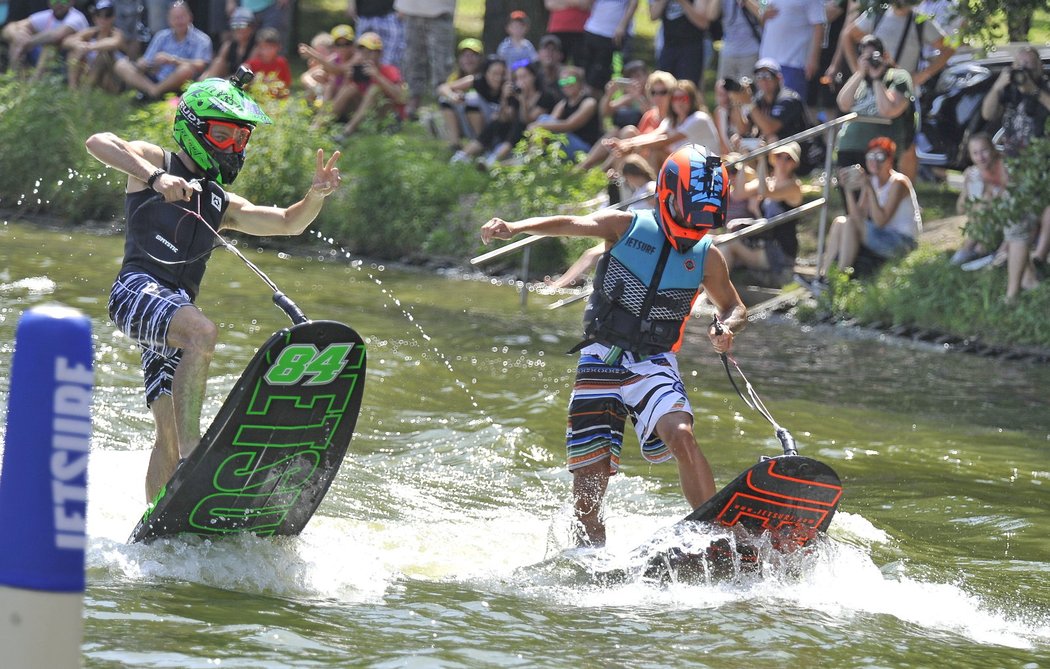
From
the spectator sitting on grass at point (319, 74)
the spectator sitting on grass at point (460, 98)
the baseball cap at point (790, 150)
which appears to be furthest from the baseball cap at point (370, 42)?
the baseball cap at point (790, 150)

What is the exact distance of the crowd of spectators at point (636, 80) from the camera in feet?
44.8

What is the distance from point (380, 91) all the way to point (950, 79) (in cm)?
691

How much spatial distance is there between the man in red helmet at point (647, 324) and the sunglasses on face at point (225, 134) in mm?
1338

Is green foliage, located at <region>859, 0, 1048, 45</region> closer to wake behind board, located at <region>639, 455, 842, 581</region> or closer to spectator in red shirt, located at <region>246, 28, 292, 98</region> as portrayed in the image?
wake behind board, located at <region>639, 455, 842, 581</region>

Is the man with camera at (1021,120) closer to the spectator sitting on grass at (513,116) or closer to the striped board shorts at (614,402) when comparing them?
the spectator sitting on grass at (513,116)

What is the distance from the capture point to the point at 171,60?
1995cm

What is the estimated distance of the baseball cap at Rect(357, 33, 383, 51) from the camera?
1852 cm

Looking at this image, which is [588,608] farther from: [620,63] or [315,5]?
[315,5]

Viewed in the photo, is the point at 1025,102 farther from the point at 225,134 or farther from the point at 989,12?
the point at 225,134

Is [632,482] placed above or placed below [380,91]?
below

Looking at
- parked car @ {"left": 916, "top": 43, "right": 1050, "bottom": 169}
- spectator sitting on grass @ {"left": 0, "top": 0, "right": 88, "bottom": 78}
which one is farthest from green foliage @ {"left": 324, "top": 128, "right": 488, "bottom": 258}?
spectator sitting on grass @ {"left": 0, "top": 0, "right": 88, "bottom": 78}

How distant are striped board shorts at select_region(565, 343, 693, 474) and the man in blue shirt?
14.3 m

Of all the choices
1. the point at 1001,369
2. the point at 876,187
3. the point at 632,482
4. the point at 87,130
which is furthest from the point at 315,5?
the point at 632,482

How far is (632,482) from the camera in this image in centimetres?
859
